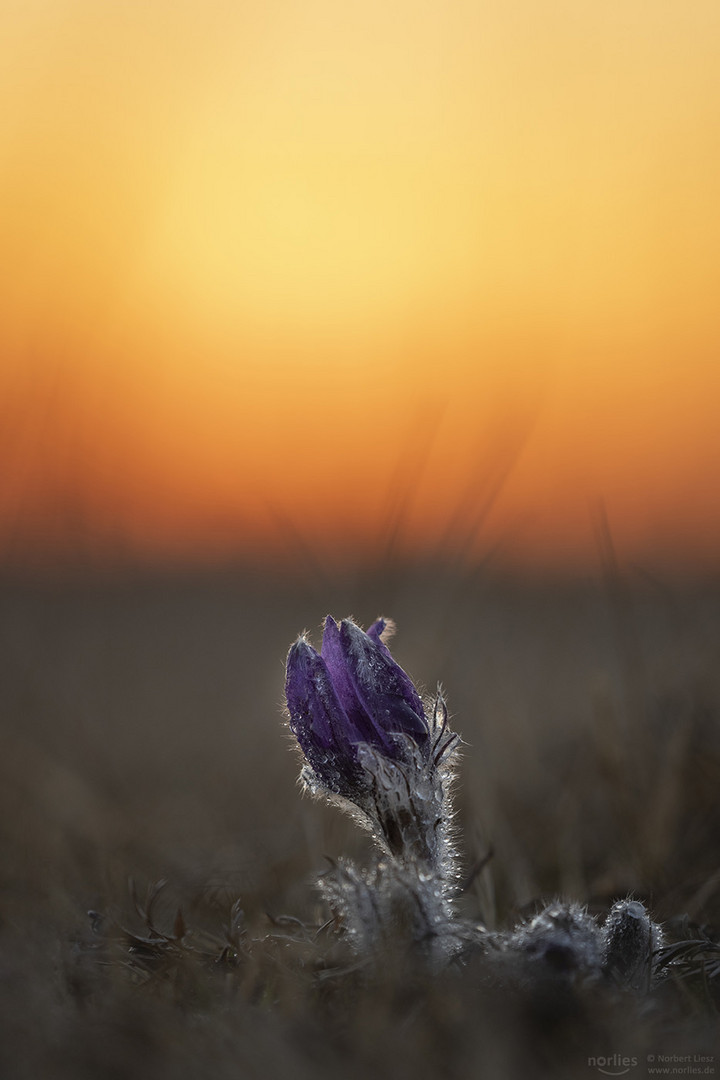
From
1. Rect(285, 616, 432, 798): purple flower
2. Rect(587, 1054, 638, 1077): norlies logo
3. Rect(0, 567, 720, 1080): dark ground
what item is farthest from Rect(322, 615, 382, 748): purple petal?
Rect(587, 1054, 638, 1077): norlies logo

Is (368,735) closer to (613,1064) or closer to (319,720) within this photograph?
(319,720)

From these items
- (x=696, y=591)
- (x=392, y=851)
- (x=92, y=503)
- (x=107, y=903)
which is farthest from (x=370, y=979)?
(x=696, y=591)

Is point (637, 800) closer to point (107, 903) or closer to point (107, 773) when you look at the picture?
point (107, 903)

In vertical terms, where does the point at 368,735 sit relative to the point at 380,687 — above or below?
below

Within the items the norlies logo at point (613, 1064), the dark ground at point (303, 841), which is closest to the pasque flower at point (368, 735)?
the dark ground at point (303, 841)

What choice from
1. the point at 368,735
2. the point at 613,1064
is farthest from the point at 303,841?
the point at 613,1064

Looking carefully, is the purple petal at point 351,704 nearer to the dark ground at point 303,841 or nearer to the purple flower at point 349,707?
the purple flower at point 349,707
